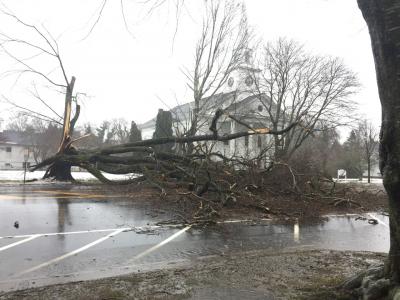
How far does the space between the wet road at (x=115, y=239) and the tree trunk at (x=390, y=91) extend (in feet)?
11.8

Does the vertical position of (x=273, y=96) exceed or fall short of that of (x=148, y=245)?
it exceeds it

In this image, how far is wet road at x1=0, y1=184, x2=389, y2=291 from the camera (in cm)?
638

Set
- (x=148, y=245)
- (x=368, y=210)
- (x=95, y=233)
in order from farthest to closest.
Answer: (x=368, y=210) → (x=95, y=233) → (x=148, y=245)

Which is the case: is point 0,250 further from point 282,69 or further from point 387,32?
point 282,69

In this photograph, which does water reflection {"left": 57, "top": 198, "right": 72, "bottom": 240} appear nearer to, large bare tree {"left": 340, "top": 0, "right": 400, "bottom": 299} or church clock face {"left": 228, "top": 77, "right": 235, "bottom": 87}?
large bare tree {"left": 340, "top": 0, "right": 400, "bottom": 299}

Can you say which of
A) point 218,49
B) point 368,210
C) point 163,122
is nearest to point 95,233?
point 368,210

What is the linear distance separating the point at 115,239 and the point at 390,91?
20.3 ft

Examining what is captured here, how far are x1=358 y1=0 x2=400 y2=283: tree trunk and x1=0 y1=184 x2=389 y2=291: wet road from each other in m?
3.58

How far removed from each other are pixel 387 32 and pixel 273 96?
34.1 m

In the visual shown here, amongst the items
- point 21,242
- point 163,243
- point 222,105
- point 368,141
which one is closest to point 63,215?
point 21,242

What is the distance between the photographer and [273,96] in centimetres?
3766

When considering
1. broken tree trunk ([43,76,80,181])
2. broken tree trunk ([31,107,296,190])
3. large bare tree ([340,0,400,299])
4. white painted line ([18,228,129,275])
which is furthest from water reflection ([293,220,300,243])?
broken tree trunk ([43,76,80,181])

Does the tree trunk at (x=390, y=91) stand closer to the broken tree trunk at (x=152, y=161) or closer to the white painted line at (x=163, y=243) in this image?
the white painted line at (x=163, y=243)

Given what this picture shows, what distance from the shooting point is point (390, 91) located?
4102 mm
